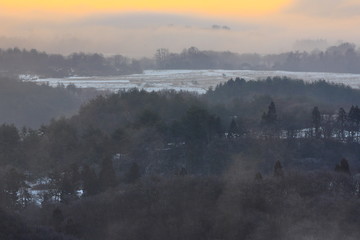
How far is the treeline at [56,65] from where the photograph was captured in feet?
296

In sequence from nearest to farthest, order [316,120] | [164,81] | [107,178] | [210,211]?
1. [210,211]
2. [107,178]
3. [316,120]
4. [164,81]

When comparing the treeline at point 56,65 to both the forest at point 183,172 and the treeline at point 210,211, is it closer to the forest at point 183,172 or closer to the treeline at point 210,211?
the forest at point 183,172

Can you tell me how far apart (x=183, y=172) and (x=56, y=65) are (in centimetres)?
6975

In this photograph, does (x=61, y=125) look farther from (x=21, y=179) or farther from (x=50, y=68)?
(x=50, y=68)

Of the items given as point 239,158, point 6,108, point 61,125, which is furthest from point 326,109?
point 6,108

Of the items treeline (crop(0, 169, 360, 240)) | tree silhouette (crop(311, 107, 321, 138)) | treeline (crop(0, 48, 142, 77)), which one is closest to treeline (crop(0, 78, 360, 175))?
tree silhouette (crop(311, 107, 321, 138))

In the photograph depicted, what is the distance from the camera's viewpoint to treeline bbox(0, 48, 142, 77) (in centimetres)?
9019

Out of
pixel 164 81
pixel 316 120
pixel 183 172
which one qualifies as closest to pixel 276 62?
pixel 164 81

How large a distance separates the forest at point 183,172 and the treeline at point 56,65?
3860cm

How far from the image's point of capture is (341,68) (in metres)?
107

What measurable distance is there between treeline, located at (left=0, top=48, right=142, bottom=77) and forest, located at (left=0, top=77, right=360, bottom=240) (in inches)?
1520

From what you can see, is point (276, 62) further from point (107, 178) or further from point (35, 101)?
point (107, 178)

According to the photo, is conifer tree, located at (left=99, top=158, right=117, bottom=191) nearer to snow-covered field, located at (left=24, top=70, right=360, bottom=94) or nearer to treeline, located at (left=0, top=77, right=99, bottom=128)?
treeline, located at (left=0, top=77, right=99, bottom=128)

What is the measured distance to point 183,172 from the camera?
2636cm
